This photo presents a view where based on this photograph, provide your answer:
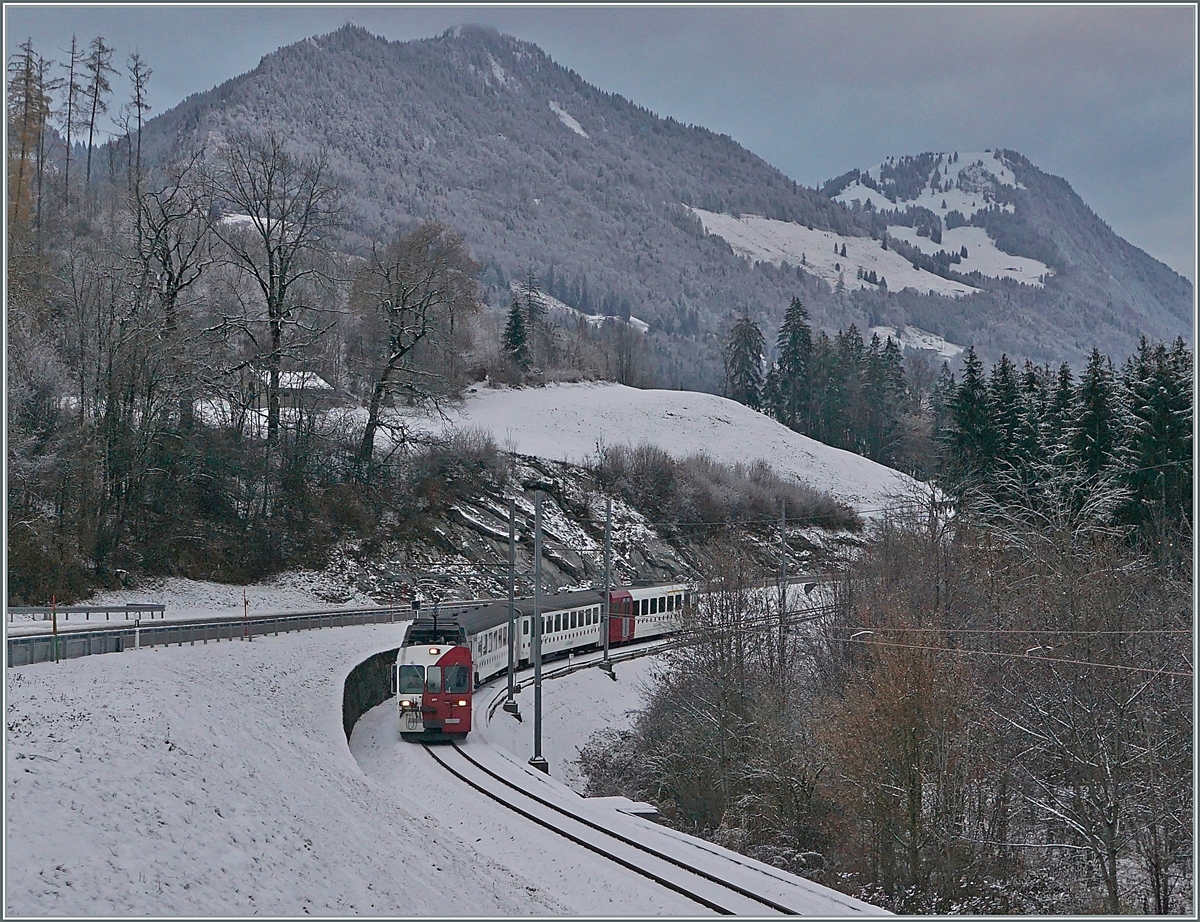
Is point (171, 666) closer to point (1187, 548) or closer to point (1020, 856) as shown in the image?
point (1020, 856)

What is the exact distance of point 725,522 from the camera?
8025 cm

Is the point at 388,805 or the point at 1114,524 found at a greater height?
the point at 1114,524

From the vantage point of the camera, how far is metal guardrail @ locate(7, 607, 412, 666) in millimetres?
24031

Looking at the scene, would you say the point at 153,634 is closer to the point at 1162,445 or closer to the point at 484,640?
the point at 484,640

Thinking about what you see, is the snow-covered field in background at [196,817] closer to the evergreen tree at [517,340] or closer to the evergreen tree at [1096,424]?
the evergreen tree at [1096,424]

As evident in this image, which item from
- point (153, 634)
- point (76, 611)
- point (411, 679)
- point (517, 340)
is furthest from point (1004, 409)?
point (517, 340)

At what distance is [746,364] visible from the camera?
121125mm

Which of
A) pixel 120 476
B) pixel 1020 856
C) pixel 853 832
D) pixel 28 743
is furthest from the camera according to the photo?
pixel 120 476

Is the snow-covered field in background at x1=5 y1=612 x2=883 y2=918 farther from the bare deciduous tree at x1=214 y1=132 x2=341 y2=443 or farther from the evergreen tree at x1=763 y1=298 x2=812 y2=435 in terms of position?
the evergreen tree at x1=763 y1=298 x2=812 y2=435

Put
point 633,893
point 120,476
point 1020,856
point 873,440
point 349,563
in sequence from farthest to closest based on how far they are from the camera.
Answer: point 873,440
point 349,563
point 120,476
point 1020,856
point 633,893

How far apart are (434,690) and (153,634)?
7607 millimetres

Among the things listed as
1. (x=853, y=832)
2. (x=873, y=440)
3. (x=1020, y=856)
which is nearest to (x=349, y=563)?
(x=853, y=832)

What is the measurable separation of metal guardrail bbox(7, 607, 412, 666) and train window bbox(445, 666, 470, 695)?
737 centimetres

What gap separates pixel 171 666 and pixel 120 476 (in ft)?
83.5
